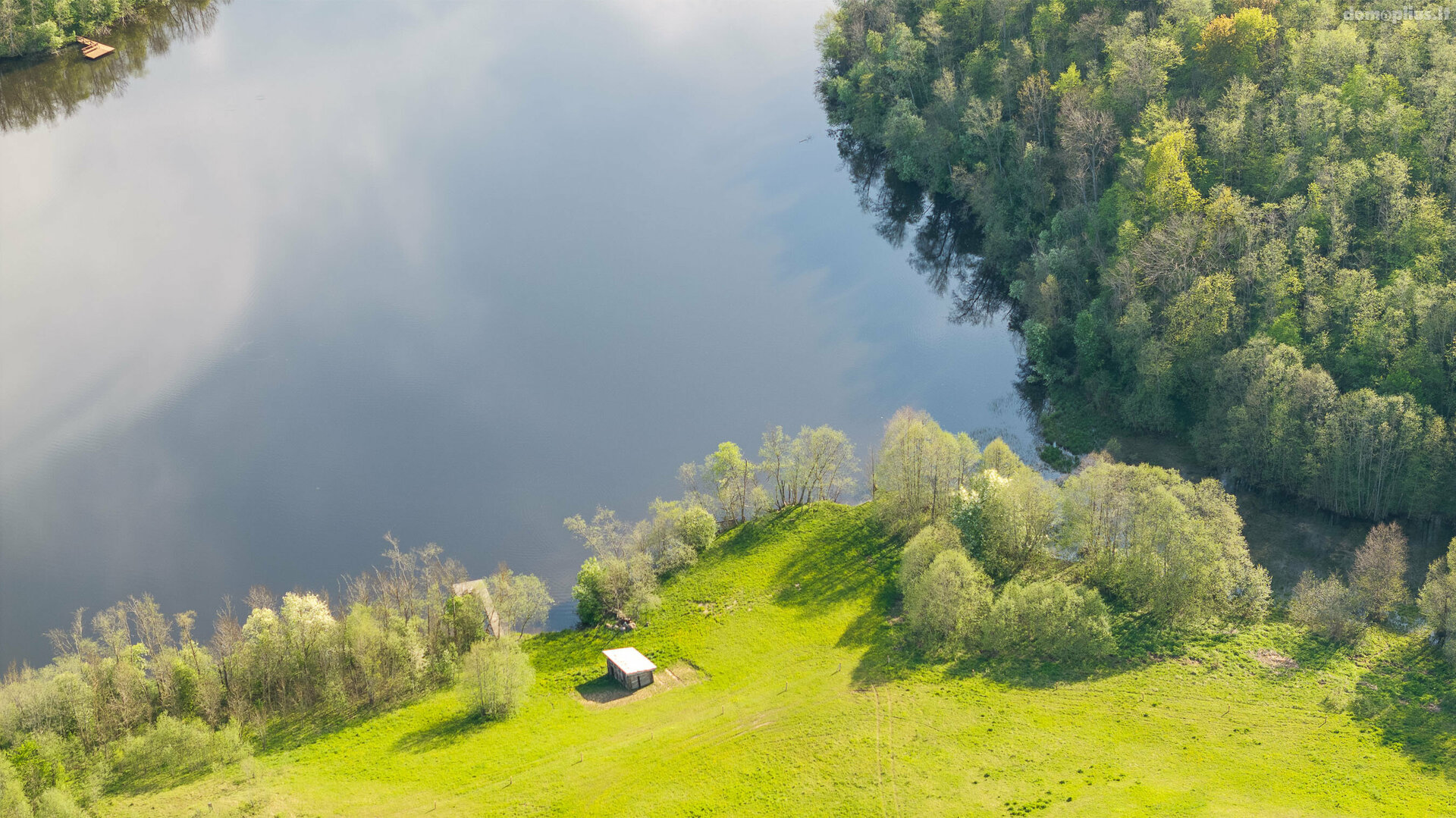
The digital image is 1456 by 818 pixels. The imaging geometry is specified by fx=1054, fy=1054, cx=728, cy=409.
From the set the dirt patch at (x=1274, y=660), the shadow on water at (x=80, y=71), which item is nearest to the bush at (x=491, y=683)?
the dirt patch at (x=1274, y=660)

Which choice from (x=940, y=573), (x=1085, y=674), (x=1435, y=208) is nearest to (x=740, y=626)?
(x=940, y=573)

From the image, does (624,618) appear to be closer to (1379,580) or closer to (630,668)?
(630,668)

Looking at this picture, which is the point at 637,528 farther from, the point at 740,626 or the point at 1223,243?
the point at 1223,243

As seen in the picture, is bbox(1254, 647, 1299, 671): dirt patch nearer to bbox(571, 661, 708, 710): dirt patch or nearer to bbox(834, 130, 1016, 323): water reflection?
bbox(571, 661, 708, 710): dirt patch

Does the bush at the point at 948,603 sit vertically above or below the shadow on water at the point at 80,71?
below

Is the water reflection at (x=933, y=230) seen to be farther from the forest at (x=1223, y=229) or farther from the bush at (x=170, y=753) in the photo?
the bush at (x=170, y=753)
